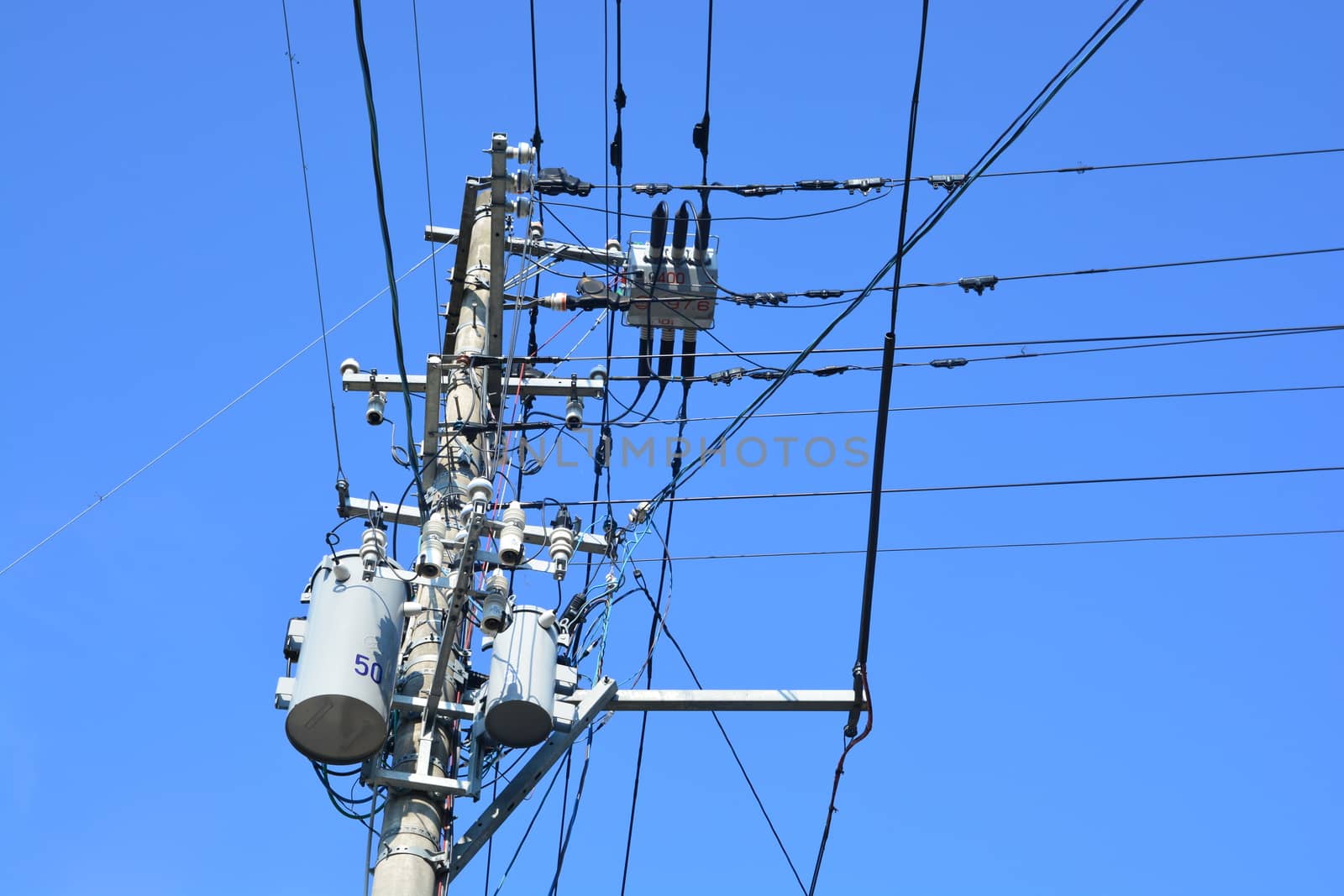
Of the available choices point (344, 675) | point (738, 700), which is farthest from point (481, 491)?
point (738, 700)

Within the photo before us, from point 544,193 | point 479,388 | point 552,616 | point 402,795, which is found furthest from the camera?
point 544,193

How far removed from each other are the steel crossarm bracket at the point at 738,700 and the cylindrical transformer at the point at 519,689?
466mm

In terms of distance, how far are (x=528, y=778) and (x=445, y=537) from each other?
141 cm

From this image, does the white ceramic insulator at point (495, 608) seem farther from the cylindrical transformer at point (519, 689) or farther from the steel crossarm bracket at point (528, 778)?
the steel crossarm bracket at point (528, 778)

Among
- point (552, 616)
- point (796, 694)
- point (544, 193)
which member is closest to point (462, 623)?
point (552, 616)

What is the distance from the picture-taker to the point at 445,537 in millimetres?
8906

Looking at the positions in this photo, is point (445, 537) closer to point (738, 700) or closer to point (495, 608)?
point (495, 608)

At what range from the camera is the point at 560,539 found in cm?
899

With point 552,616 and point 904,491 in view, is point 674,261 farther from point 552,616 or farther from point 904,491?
point 552,616

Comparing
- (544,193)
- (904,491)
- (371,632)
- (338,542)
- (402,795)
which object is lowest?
(402,795)

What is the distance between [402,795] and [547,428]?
9.34 feet

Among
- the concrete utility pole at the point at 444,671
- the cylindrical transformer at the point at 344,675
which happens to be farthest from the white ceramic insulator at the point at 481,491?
the cylindrical transformer at the point at 344,675

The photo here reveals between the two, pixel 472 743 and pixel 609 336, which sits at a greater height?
pixel 609 336

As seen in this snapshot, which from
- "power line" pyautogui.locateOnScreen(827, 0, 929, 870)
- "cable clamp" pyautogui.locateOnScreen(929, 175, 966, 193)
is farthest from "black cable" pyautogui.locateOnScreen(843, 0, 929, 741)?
"cable clamp" pyautogui.locateOnScreen(929, 175, 966, 193)
